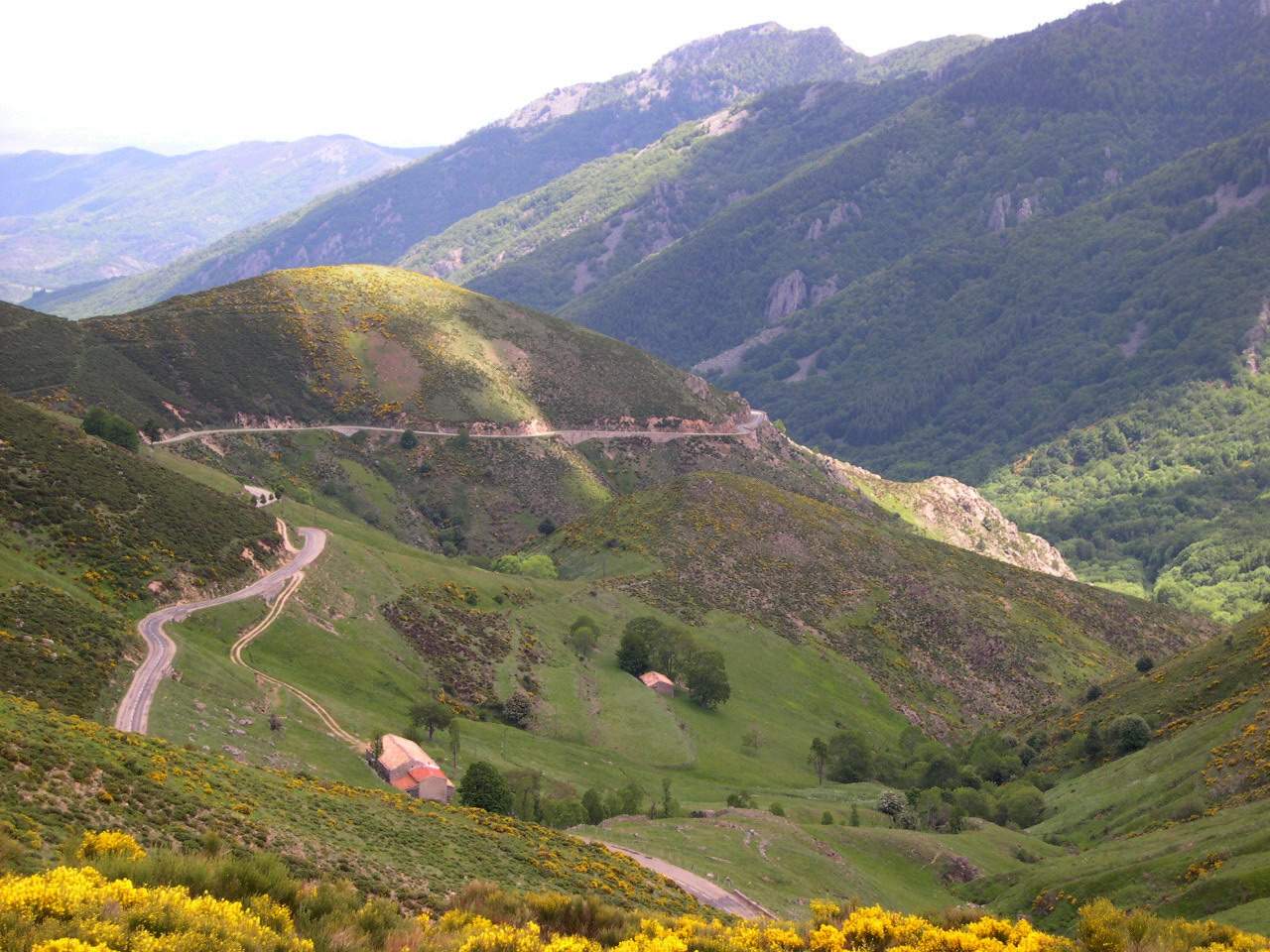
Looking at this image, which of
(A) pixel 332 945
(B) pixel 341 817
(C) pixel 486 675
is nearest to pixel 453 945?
(A) pixel 332 945

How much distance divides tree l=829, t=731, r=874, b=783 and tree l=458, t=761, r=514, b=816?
45.6 m

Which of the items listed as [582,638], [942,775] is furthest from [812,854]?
[582,638]

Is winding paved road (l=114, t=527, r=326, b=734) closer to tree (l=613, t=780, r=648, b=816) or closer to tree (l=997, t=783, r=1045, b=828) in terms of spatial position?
tree (l=613, t=780, r=648, b=816)

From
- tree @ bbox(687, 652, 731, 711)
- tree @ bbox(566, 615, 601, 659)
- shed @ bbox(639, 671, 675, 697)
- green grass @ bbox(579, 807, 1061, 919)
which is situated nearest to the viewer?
green grass @ bbox(579, 807, 1061, 919)

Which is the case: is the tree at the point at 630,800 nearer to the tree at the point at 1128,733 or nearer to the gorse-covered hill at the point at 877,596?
the tree at the point at 1128,733

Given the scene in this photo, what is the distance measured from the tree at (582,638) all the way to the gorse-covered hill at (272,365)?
2771 inches

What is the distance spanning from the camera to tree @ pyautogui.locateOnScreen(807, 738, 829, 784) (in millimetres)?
96688

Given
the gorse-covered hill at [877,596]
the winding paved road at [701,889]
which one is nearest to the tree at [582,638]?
the gorse-covered hill at [877,596]

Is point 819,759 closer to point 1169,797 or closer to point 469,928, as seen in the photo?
point 1169,797

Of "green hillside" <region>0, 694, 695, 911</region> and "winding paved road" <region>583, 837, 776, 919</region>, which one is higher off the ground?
"green hillside" <region>0, 694, 695, 911</region>

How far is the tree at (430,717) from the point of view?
7400 centimetres

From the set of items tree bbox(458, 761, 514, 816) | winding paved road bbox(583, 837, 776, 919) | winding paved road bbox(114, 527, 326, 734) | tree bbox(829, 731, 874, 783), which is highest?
winding paved road bbox(114, 527, 326, 734)

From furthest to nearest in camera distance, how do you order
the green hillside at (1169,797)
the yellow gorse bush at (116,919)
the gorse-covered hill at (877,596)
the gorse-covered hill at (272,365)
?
1. the gorse-covered hill at (272,365)
2. the gorse-covered hill at (877,596)
3. the green hillside at (1169,797)
4. the yellow gorse bush at (116,919)

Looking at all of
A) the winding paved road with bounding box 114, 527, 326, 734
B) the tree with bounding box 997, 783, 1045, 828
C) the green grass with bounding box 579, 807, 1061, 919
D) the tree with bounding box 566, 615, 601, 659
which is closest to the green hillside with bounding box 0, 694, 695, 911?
the green grass with bounding box 579, 807, 1061, 919
